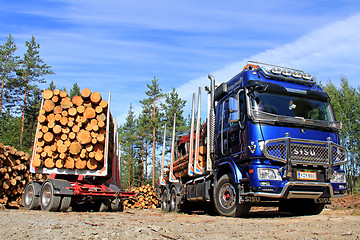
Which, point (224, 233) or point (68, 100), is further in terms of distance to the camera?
point (68, 100)

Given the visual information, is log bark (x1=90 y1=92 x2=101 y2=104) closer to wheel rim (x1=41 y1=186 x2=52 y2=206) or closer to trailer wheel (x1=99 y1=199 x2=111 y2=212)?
wheel rim (x1=41 y1=186 x2=52 y2=206)

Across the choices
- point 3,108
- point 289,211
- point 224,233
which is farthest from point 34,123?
point 224,233

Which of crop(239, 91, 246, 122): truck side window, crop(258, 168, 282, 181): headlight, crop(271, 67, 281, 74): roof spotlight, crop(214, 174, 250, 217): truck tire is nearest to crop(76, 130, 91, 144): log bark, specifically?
crop(214, 174, 250, 217): truck tire

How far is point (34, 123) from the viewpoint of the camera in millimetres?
35312

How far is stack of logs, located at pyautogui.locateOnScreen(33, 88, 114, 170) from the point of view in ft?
32.4

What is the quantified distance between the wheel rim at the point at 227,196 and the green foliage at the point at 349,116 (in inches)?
1131

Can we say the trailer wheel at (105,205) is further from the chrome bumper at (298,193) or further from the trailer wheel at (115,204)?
the chrome bumper at (298,193)

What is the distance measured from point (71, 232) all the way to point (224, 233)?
2.12 metres

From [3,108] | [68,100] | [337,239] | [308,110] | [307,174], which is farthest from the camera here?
[3,108]

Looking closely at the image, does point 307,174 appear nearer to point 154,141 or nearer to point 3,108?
point 154,141

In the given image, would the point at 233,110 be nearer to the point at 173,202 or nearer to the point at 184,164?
the point at 184,164

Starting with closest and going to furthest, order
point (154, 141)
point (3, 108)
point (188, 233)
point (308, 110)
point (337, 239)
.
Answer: point (337, 239) < point (188, 233) < point (308, 110) < point (3, 108) < point (154, 141)

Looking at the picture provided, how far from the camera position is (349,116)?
35531mm

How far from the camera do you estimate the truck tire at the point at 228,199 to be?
7352 mm
